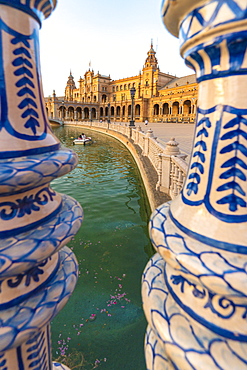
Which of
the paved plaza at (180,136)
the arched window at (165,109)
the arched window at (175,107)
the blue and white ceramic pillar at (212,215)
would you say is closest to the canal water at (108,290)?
the blue and white ceramic pillar at (212,215)

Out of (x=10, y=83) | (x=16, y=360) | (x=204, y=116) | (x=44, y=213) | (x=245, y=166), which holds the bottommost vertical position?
(x=16, y=360)

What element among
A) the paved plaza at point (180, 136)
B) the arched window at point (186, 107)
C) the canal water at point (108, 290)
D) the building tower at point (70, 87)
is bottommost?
the canal water at point (108, 290)

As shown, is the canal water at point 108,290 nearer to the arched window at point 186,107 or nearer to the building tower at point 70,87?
the arched window at point 186,107

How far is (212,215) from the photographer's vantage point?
674 millimetres

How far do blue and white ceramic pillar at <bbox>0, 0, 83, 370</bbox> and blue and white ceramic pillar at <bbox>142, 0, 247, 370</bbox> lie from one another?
16.1 inches

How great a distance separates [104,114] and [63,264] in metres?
67.3

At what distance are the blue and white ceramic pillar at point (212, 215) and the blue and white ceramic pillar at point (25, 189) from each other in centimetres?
41

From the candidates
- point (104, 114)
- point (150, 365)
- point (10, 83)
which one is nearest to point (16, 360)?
point (150, 365)

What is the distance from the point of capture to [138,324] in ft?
10.0

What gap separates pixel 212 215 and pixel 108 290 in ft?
11.1

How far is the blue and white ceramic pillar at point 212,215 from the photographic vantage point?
0.59m

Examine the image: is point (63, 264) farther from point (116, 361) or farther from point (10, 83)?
point (116, 361)

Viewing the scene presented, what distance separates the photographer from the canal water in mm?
2698

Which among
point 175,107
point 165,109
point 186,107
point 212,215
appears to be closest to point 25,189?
point 212,215
